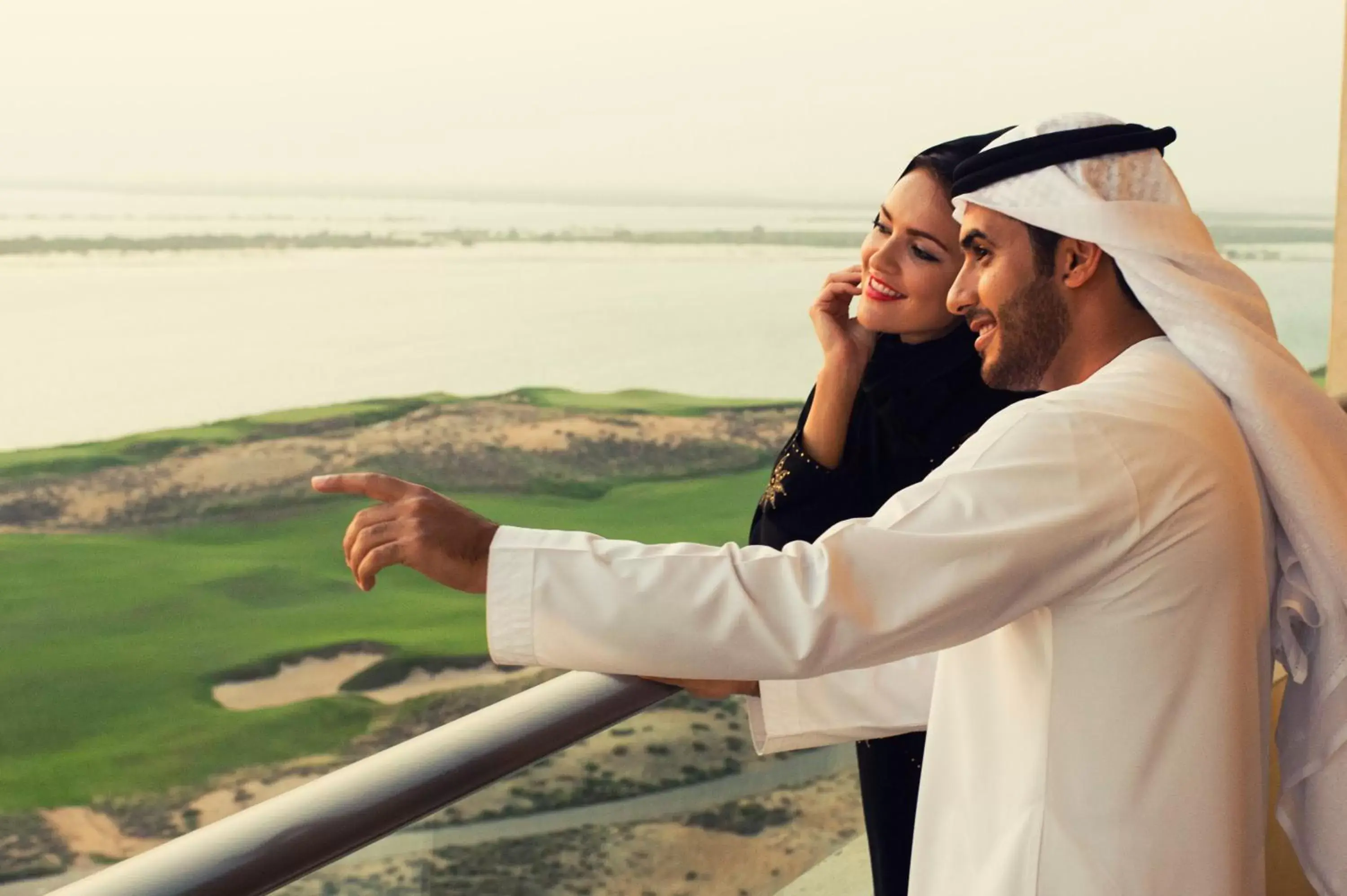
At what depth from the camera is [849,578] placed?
0.91m

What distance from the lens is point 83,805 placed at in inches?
217

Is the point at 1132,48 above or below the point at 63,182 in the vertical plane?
above

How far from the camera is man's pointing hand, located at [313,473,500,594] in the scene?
35.8 inches

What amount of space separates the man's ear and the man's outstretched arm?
0.72ft

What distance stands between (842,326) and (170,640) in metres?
5.79

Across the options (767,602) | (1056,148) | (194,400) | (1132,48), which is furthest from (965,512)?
(1132,48)

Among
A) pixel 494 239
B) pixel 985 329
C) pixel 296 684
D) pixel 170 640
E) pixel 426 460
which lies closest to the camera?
pixel 985 329

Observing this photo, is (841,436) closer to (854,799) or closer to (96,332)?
(854,799)

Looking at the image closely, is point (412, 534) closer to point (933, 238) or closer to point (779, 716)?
point (779, 716)

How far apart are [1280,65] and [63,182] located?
7.84m

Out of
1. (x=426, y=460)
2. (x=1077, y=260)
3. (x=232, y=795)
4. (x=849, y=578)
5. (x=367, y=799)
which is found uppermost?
(x=1077, y=260)

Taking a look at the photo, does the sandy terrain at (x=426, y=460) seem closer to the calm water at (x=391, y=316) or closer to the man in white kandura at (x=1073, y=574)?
the calm water at (x=391, y=316)

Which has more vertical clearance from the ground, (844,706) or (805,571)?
(805,571)

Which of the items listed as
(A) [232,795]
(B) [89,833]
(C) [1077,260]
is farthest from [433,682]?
(C) [1077,260]
